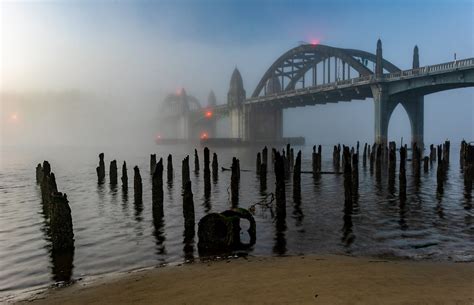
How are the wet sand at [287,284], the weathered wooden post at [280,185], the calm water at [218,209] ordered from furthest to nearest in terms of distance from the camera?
the weathered wooden post at [280,185]
the calm water at [218,209]
the wet sand at [287,284]

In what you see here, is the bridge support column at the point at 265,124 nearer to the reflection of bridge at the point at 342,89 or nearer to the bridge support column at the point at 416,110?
the reflection of bridge at the point at 342,89

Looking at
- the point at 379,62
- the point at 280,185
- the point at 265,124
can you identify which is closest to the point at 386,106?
the point at 379,62

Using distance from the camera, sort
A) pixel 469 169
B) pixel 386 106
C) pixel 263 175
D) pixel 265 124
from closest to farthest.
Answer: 1. pixel 469 169
2. pixel 263 175
3. pixel 386 106
4. pixel 265 124

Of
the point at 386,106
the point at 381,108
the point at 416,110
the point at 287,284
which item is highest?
the point at 386,106

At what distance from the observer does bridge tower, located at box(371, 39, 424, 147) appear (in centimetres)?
6838

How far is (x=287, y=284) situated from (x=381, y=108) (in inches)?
2548

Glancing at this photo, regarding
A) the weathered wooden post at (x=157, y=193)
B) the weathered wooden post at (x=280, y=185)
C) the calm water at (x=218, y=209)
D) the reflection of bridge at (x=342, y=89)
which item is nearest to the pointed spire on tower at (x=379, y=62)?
the reflection of bridge at (x=342, y=89)

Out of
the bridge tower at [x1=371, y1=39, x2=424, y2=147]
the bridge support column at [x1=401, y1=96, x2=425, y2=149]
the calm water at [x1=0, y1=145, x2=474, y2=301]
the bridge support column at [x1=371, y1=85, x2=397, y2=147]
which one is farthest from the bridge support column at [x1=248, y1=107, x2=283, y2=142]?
the calm water at [x1=0, y1=145, x2=474, y2=301]

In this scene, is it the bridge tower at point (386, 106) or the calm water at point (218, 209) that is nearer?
the calm water at point (218, 209)

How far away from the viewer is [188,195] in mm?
15219

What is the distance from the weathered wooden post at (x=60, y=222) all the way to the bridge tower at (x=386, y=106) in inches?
2320

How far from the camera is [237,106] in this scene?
125875 millimetres

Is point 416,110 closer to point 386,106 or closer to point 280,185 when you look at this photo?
point 386,106

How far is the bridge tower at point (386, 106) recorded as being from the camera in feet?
224
